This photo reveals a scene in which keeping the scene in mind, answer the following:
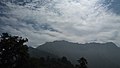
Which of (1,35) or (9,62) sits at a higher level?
(1,35)

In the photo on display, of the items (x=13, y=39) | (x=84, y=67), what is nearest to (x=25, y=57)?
(x=13, y=39)

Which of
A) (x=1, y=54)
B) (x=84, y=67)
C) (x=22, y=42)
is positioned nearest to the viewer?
(x=1, y=54)

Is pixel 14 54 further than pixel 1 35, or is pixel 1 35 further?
pixel 1 35

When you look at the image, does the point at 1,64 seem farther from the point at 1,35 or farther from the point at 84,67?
the point at 84,67

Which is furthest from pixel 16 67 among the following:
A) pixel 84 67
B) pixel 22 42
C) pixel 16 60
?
pixel 84 67

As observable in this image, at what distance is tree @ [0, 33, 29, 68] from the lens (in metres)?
48.5

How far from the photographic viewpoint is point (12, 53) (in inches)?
1916

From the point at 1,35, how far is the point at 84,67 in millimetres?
30789

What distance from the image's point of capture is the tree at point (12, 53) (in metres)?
48.5

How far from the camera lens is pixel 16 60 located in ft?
162

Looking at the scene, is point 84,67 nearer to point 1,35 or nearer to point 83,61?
point 83,61

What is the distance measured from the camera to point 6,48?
4903cm

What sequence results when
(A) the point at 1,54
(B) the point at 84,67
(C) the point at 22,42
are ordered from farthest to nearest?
(B) the point at 84,67 < (C) the point at 22,42 < (A) the point at 1,54

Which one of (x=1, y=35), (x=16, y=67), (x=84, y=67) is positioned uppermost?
(x=1, y=35)
